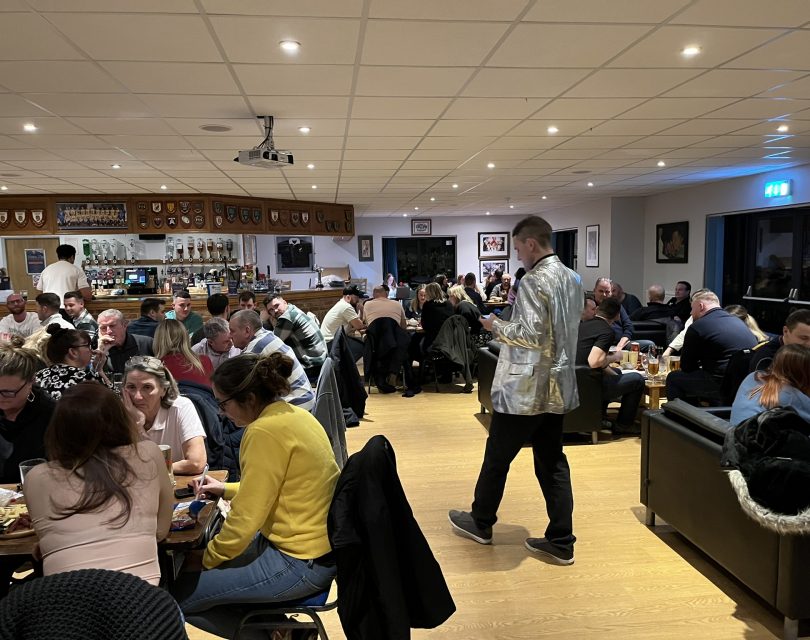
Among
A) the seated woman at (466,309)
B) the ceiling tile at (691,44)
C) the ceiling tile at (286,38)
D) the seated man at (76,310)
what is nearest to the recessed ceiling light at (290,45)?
the ceiling tile at (286,38)

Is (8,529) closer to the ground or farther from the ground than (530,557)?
farther from the ground

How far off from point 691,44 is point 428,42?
4.79ft

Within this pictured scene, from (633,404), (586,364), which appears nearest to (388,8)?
(586,364)

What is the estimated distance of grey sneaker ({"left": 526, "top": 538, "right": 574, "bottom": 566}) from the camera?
3090 millimetres

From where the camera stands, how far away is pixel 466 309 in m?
7.38

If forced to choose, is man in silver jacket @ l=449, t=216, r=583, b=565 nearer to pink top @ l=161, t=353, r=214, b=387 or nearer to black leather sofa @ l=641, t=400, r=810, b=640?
black leather sofa @ l=641, t=400, r=810, b=640

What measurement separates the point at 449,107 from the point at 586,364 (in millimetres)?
2380

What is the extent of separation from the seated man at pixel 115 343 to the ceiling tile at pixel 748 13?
3.91m

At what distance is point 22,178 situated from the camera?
752 cm

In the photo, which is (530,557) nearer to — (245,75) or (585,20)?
(585,20)

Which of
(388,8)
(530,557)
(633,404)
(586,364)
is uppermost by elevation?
(388,8)

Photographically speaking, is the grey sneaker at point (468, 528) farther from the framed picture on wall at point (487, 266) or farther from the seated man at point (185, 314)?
the framed picture on wall at point (487, 266)

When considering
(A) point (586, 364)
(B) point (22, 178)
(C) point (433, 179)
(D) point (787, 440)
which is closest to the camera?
(D) point (787, 440)

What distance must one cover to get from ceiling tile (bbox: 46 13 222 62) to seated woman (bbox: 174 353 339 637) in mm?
1827
